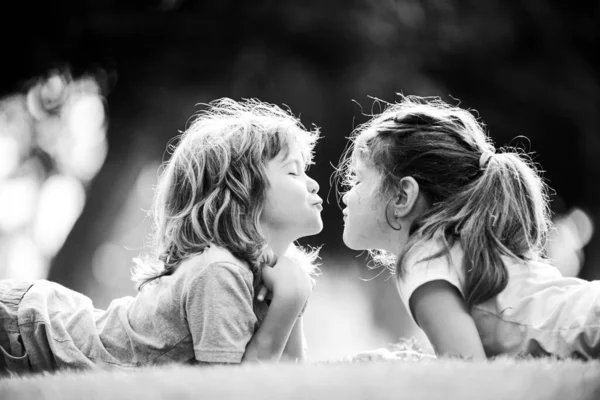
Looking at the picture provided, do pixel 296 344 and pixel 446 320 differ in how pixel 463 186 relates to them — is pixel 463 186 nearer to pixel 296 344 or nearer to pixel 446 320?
pixel 446 320

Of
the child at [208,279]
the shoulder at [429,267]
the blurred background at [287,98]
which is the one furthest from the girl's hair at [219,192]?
the blurred background at [287,98]

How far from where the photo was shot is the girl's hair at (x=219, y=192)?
125 cm

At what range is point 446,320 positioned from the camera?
1056 mm

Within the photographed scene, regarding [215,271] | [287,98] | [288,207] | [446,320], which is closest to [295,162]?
[288,207]

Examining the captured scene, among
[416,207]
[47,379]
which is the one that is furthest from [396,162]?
[47,379]

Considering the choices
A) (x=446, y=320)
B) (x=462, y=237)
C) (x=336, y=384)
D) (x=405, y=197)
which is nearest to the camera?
(x=336, y=384)

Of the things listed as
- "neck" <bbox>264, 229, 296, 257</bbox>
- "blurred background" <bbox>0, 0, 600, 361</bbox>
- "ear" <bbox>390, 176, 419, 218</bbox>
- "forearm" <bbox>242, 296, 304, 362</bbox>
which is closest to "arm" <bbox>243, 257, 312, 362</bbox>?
"forearm" <bbox>242, 296, 304, 362</bbox>

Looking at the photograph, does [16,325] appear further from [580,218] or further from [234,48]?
[580,218]

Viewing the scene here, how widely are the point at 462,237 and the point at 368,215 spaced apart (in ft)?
0.68

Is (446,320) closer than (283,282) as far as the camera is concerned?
Yes

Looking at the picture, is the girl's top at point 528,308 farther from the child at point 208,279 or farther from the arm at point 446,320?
the child at point 208,279

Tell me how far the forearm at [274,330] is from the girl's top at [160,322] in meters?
0.02

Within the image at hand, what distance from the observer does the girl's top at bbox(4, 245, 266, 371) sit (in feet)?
3.63

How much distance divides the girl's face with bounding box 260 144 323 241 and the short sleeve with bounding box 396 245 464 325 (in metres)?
0.23
